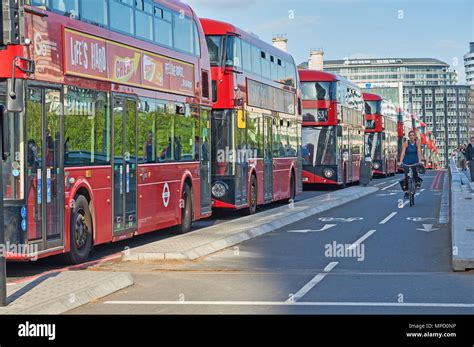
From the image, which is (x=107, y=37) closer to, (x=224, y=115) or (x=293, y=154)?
(x=224, y=115)

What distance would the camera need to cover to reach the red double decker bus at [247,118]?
77.9 feet

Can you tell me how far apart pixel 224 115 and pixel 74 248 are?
10155 millimetres

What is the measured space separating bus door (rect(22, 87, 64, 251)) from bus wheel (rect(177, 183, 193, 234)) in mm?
6545

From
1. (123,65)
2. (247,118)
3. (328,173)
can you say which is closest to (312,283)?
(123,65)

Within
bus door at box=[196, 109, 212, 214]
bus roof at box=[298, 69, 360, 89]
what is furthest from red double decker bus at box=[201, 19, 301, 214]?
bus roof at box=[298, 69, 360, 89]

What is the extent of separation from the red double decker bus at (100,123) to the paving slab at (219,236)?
0.63 metres

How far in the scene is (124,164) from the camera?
1620 cm

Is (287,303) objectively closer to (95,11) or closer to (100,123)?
(100,123)

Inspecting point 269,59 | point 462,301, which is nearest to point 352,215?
point 269,59

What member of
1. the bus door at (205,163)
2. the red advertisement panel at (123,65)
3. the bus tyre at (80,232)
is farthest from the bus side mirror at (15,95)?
the bus door at (205,163)
